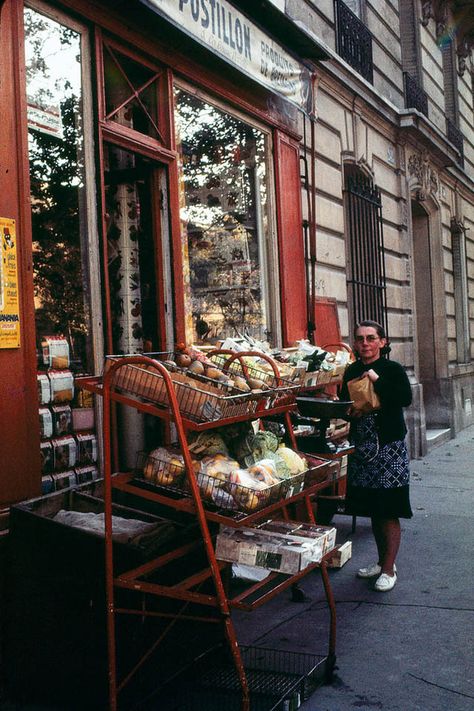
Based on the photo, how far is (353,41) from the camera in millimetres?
11078

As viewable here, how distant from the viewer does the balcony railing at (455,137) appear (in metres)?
16.6

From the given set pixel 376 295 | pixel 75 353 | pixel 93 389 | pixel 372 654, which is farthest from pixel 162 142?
pixel 376 295

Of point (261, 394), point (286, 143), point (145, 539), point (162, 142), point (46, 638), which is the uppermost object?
point (286, 143)

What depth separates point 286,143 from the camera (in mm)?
A: 8453

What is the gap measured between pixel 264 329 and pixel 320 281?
151 centimetres

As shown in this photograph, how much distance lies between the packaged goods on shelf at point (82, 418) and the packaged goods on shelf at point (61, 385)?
0.14m

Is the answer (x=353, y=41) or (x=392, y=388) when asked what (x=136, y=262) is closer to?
(x=392, y=388)

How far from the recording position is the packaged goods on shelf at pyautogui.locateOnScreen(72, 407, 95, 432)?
17.1 feet

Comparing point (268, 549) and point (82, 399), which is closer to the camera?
point (268, 549)

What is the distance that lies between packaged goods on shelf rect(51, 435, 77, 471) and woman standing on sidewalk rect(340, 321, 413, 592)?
1.93 m

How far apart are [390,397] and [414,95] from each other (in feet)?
34.1

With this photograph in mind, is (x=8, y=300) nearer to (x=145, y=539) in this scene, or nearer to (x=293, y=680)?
(x=145, y=539)

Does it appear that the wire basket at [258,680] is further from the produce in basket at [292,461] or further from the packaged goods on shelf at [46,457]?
the packaged goods on shelf at [46,457]

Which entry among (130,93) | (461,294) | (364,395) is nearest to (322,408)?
(364,395)
